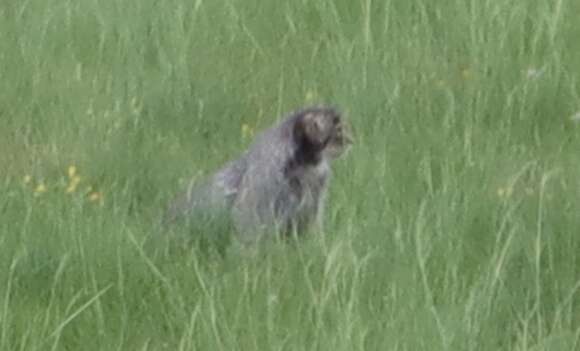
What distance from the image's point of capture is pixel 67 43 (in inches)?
235

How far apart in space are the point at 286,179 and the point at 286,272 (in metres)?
0.77

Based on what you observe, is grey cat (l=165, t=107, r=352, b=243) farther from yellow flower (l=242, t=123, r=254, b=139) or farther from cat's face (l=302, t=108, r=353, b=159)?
yellow flower (l=242, t=123, r=254, b=139)

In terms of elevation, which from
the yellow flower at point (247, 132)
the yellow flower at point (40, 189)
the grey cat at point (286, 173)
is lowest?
the yellow flower at point (247, 132)

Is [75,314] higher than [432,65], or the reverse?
[75,314]

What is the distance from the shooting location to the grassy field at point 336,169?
12.3 feet

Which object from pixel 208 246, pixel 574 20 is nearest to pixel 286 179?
pixel 208 246

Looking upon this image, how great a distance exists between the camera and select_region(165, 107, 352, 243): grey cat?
14.9 ft

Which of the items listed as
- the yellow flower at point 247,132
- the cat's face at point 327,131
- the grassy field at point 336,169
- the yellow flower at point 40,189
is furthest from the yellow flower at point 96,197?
the yellow flower at point 247,132

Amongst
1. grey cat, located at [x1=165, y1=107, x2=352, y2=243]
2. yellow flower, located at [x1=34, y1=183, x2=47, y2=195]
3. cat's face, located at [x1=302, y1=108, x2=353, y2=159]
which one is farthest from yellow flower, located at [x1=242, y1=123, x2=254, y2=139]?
yellow flower, located at [x1=34, y1=183, x2=47, y2=195]

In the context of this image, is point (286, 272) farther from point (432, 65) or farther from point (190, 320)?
point (432, 65)

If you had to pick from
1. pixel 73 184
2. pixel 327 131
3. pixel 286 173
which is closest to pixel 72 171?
pixel 73 184

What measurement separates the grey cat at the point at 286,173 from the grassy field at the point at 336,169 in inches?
3.0

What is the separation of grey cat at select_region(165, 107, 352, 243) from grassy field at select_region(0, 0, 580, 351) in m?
0.08

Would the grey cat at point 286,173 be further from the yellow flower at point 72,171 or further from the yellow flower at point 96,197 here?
the yellow flower at point 72,171
